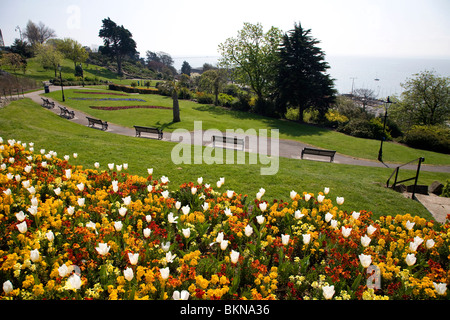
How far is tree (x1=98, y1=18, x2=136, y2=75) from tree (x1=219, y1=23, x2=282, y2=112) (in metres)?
Answer: 45.9

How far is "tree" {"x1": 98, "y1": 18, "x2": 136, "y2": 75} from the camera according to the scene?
226 feet

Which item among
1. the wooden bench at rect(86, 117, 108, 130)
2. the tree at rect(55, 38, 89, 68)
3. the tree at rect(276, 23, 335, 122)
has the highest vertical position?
the tree at rect(55, 38, 89, 68)

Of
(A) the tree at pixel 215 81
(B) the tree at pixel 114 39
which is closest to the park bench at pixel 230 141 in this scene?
(A) the tree at pixel 215 81

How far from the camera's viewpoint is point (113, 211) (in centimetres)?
504

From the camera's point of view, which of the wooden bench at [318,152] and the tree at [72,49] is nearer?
the wooden bench at [318,152]

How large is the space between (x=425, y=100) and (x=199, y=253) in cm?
3550

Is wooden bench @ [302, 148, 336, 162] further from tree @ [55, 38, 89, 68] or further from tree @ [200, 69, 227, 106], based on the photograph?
tree @ [55, 38, 89, 68]

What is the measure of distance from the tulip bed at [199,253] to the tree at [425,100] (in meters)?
31.1

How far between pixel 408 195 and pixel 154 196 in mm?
8614

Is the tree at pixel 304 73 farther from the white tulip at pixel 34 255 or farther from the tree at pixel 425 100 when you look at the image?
the white tulip at pixel 34 255

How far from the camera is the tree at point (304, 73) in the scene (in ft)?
93.0

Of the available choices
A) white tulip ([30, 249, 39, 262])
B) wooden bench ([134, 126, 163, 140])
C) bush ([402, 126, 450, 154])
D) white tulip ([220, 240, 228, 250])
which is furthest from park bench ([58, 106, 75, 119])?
bush ([402, 126, 450, 154])

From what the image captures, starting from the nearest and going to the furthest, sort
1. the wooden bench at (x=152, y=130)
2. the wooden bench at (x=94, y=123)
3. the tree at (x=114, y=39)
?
the wooden bench at (x=152, y=130) → the wooden bench at (x=94, y=123) → the tree at (x=114, y=39)
